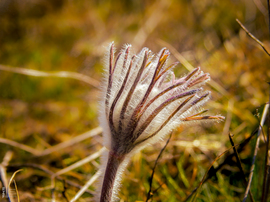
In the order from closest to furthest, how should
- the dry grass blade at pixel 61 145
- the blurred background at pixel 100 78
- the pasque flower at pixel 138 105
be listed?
the pasque flower at pixel 138 105
the blurred background at pixel 100 78
the dry grass blade at pixel 61 145

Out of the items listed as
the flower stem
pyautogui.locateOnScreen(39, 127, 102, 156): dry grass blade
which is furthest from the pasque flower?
pyautogui.locateOnScreen(39, 127, 102, 156): dry grass blade

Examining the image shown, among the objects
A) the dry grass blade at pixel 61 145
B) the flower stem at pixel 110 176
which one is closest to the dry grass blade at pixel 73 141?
the dry grass blade at pixel 61 145

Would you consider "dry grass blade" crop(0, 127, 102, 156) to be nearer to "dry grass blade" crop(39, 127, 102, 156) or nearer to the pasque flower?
"dry grass blade" crop(39, 127, 102, 156)

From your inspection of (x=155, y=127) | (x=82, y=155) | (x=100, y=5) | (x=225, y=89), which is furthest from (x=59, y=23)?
(x=155, y=127)

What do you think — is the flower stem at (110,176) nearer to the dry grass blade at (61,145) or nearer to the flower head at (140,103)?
the flower head at (140,103)

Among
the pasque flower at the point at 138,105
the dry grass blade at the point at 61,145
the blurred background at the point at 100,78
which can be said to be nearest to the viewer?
the pasque flower at the point at 138,105

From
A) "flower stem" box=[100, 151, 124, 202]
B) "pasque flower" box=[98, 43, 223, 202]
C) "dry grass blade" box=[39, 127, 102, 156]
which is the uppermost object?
"dry grass blade" box=[39, 127, 102, 156]

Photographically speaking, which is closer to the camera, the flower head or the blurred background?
the flower head

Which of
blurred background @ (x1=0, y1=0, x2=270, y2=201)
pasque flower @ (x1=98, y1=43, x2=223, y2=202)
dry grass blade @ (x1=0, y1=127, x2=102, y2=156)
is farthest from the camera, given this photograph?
dry grass blade @ (x1=0, y1=127, x2=102, y2=156)
